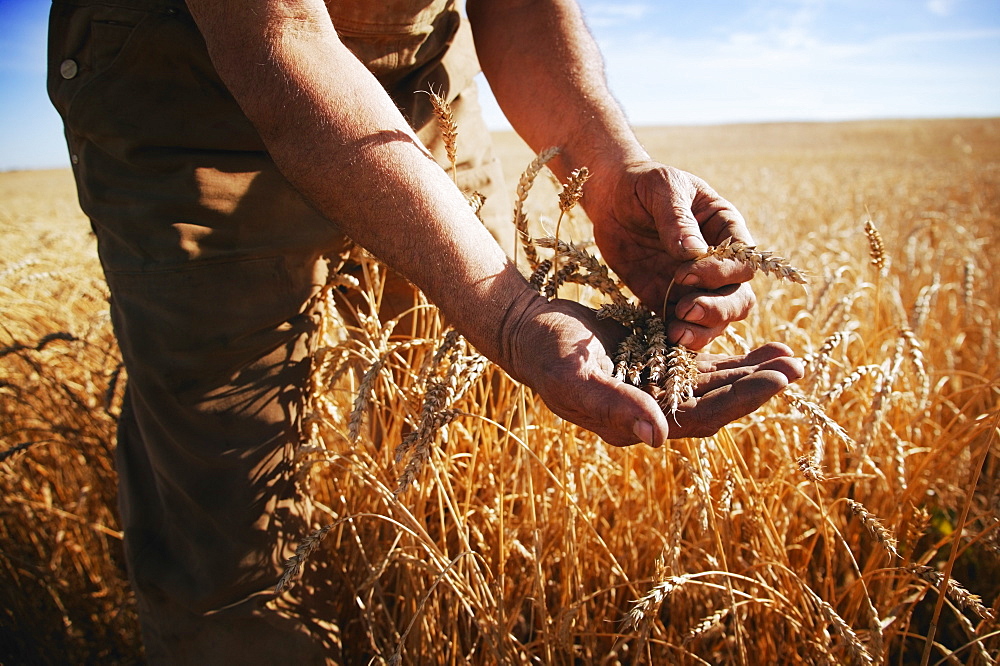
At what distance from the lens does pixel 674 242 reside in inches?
41.5

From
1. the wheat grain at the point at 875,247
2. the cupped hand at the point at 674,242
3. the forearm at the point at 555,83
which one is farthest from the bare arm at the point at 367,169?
the wheat grain at the point at 875,247

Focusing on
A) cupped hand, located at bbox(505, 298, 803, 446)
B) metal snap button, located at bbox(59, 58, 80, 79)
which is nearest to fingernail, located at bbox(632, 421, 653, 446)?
cupped hand, located at bbox(505, 298, 803, 446)

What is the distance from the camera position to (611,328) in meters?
1.08

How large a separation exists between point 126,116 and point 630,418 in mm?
1064

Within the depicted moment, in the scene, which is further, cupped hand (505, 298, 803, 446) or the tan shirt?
the tan shirt

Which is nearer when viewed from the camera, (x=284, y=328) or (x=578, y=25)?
(x=284, y=328)

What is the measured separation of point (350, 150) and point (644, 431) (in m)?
0.61

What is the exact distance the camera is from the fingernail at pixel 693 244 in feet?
3.36

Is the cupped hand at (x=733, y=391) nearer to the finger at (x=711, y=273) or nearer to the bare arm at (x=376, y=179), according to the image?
the bare arm at (x=376, y=179)

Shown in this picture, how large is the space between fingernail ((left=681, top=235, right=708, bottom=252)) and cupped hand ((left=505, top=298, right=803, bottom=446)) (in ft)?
0.69

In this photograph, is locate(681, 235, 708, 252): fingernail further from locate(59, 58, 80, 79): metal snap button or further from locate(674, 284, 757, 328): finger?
locate(59, 58, 80, 79): metal snap button

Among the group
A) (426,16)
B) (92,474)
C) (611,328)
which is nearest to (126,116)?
(426,16)

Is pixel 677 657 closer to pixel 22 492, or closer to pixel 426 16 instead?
pixel 426 16

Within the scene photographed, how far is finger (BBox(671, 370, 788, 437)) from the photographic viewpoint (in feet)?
2.86
